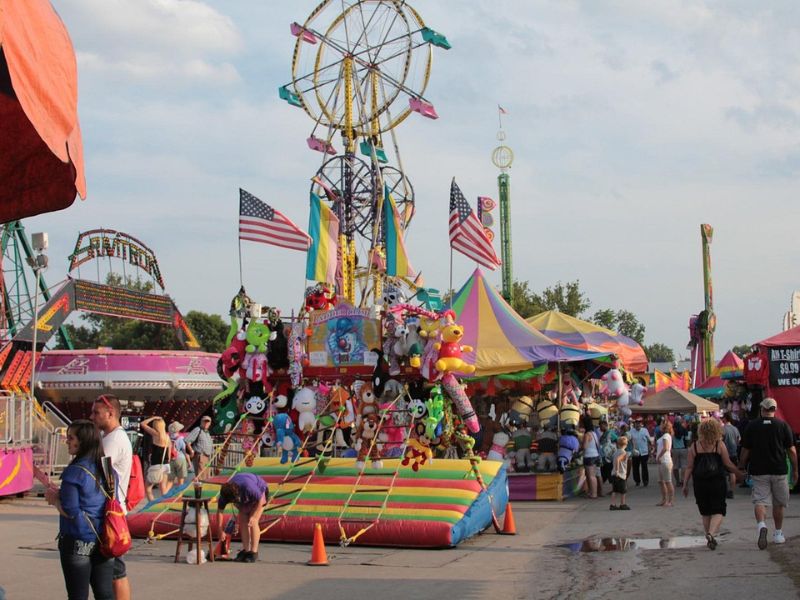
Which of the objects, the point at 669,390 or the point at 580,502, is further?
the point at 669,390

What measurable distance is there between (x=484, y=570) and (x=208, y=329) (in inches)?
2535

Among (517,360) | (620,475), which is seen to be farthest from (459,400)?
(517,360)

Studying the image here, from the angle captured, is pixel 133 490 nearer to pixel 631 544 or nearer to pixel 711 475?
pixel 711 475

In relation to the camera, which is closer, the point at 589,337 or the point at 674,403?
the point at 589,337

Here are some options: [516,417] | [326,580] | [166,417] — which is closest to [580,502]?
[516,417]

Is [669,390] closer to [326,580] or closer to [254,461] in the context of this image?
[254,461]

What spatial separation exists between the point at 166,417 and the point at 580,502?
28.2 m

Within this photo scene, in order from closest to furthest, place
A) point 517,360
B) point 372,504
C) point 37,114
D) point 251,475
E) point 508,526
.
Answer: point 37,114 < point 251,475 < point 372,504 < point 508,526 < point 517,360

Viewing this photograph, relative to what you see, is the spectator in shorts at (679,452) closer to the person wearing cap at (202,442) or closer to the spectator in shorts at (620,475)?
the spectator in shorts at (620,475)

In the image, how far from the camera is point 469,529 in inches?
509

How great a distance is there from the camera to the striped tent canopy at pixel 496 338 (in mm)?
20406

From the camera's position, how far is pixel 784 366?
19.4 m

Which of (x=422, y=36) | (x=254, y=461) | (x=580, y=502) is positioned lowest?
(x=580, y=502)

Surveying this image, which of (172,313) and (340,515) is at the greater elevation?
(172,313)
